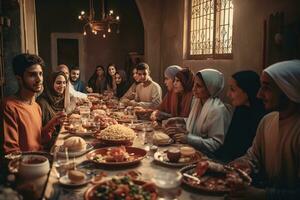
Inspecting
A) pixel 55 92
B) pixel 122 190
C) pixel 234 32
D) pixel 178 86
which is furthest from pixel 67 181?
pixel 234 32

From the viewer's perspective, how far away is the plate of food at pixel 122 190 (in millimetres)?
1445

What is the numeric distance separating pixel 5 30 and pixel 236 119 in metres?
3.96

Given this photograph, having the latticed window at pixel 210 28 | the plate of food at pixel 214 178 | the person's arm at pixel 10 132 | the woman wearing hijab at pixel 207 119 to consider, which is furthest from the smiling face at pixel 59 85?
the plate of food at pixel 214 178

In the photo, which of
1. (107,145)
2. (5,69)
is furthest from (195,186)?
(5,69)

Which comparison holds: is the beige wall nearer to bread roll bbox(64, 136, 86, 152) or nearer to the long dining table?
the long dining table

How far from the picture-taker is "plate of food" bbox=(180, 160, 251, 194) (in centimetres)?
162

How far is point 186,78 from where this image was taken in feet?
15.0

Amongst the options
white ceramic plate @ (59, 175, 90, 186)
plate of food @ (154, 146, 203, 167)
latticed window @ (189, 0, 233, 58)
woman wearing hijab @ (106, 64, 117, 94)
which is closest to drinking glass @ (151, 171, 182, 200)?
white ceramic plate @ (59, 175, 90, 186)

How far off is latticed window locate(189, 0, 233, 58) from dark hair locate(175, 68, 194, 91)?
78cm

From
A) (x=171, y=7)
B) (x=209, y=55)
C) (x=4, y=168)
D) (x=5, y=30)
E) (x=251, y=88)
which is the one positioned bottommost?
(x=4, y=168)

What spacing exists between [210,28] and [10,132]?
414 cm

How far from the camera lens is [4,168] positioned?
2.47m

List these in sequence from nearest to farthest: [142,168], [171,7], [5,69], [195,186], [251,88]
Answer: [195,186]
[142,168]
[251,88]
[5,69]
[171,7]

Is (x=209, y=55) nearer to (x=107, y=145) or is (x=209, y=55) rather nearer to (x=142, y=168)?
(x=107, y=145)
